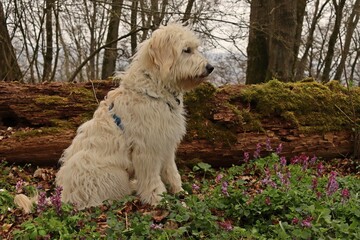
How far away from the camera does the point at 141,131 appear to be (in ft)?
15.0

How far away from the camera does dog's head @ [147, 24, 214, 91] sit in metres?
4.61

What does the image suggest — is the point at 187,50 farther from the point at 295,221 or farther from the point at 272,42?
the point at 272,42

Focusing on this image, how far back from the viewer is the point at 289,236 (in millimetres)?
3227

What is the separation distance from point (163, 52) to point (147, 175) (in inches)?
53.3

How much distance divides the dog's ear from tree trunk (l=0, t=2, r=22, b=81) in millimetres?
7354

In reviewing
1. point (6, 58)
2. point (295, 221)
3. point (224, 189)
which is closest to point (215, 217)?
point (224, 189)

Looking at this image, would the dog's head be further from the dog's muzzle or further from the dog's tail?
the dog's tail

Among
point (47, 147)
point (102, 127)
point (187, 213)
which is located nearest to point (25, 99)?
point (47, 147)

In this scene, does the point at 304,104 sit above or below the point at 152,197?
above

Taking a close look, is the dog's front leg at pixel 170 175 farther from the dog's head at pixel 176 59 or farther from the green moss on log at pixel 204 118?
the green moss on log at pixel 204 118

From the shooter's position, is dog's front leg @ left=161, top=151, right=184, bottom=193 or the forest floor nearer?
the forest floor

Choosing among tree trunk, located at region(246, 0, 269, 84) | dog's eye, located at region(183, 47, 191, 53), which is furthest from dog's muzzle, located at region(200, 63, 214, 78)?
tree trunk, located at region(246, 0, 269, 84)

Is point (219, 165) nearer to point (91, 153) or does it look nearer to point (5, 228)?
point (91, 153)

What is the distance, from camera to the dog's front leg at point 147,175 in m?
4.54
